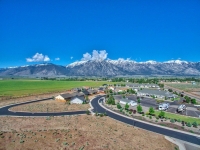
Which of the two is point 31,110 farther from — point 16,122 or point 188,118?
point 188,118

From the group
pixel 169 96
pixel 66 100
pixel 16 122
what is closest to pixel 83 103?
pixel 66 100

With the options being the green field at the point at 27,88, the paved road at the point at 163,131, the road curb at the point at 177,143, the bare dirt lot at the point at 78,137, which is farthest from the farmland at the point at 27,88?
the road curb at the point at 177,143

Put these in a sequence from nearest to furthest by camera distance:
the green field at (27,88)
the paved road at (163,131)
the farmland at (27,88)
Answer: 1. the paved road at (163,131)
2. the farmland at (27,88)
3. the green field at (27,88)

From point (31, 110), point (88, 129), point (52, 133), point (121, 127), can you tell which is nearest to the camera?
point (52, 133)

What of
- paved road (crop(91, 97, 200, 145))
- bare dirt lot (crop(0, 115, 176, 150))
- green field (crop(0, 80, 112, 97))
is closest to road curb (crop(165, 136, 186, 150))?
bare dirt lot (crop(0, 115, 176, 150))

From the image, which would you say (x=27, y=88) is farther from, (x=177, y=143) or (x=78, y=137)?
(x=177, y=143)

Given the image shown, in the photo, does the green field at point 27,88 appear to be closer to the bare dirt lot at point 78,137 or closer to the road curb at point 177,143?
the bare dirt lot at point 78,137

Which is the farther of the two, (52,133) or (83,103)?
(83,103)

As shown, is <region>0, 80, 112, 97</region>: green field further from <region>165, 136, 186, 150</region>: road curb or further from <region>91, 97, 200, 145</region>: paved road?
<region>165, 136, 186, 150</region>: road curb
